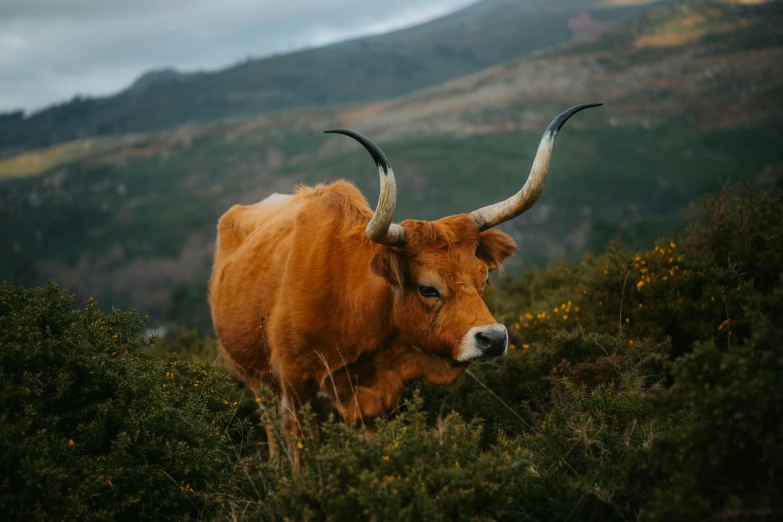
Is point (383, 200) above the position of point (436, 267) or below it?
above

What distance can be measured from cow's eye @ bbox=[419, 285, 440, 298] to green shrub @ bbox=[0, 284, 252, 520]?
5.53 feet

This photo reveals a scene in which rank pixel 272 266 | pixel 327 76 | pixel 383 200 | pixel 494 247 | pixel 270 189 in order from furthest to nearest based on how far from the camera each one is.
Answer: pixel 327 76 < pixel 270 189 < pixel 272 266 < pixel 494 247 < pixel 383 200

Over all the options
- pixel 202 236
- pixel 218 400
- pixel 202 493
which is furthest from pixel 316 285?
pixel 202 236

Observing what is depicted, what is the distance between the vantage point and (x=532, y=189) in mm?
5320

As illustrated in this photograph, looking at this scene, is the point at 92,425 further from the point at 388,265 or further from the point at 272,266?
the point at 272,266

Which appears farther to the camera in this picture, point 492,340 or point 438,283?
point 438,283

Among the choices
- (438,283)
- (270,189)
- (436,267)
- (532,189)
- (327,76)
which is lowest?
(270,189)

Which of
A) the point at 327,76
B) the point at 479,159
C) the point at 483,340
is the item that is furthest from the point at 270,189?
the point at 483,340

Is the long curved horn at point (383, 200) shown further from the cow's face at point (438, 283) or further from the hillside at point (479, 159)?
the hillside at point (479, 159)

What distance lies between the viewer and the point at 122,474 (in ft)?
12.7

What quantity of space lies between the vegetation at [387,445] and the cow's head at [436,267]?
0.89 meters

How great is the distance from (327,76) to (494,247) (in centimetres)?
8637

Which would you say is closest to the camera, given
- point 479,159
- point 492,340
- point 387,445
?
point 387,445

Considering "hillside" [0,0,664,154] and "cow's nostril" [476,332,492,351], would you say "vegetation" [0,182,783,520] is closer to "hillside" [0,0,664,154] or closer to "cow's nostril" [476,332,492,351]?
"cow's nostril" [476,332,492,351]
